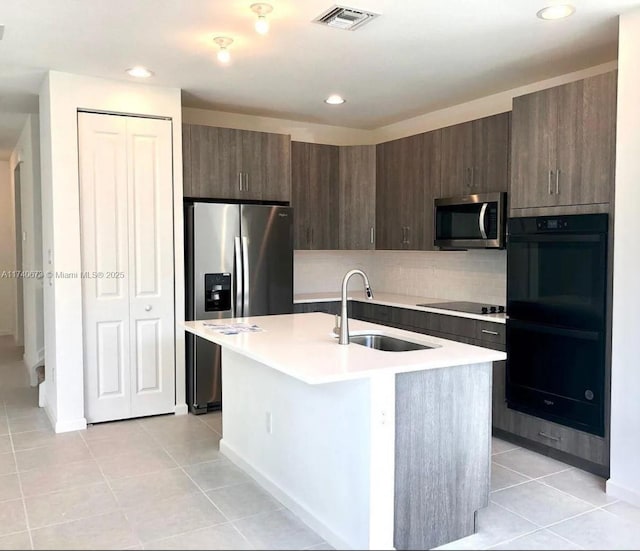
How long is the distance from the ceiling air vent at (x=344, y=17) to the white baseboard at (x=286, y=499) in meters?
2.48

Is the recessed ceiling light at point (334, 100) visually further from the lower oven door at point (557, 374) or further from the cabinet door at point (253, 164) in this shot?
the lower oven door at point (557, 374)

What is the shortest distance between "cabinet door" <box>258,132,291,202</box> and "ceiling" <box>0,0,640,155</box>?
0.34 metres

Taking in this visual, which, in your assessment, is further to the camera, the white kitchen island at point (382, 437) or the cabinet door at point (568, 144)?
the cabinet door at point (568, 144)

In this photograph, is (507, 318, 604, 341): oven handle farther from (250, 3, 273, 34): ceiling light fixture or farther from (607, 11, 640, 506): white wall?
(250, 3, 273, 34): ceiling light fixture

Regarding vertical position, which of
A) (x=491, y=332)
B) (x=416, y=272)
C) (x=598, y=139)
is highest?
(x=598, y=139)

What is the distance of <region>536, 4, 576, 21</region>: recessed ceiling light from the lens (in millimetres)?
2871

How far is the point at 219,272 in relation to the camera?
461 centimetres

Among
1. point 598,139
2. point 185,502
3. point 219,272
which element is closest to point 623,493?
point 598,139

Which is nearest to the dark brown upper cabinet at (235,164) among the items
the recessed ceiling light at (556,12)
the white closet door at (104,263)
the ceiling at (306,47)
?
the ceiling at (306,47)

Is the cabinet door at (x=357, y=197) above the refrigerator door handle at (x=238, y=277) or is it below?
above

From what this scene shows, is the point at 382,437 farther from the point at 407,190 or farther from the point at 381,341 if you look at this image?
the point at 407,190

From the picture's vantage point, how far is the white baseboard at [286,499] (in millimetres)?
2564

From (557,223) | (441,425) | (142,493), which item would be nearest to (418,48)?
(557,223)

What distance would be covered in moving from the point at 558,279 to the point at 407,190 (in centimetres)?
193
